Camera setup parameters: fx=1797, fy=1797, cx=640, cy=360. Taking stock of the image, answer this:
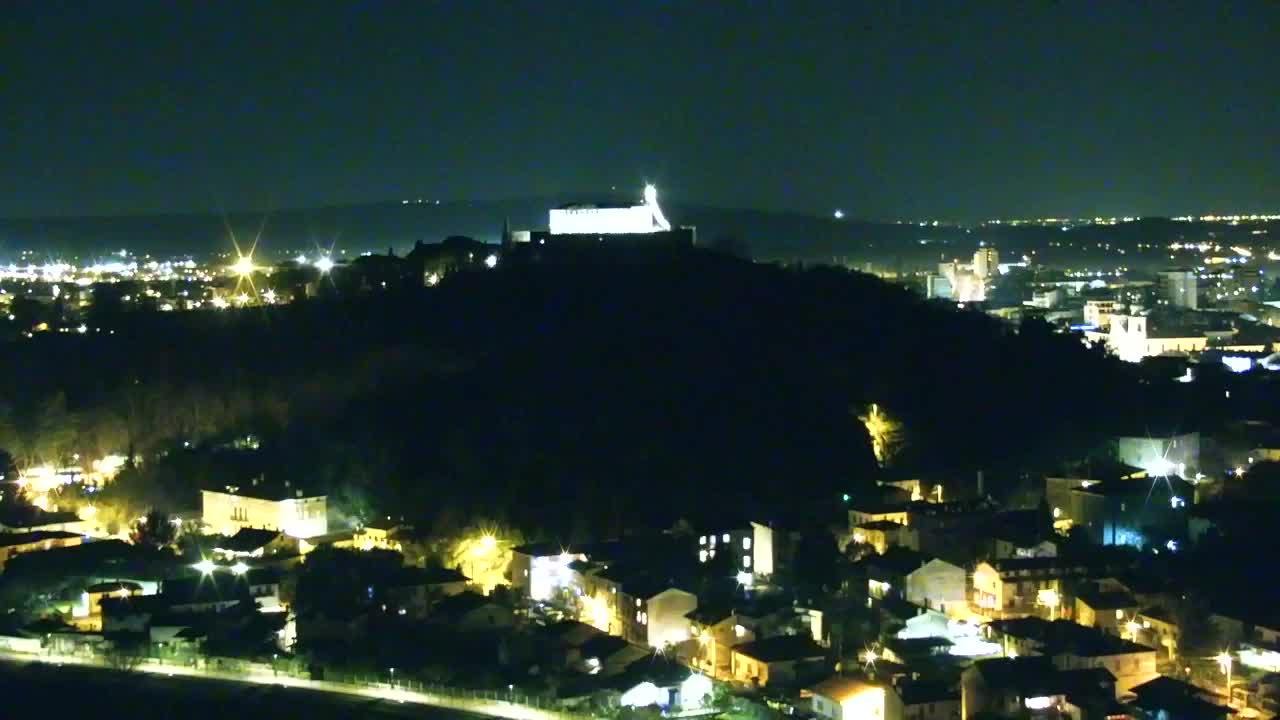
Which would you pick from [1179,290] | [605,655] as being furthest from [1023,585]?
[1179,290]

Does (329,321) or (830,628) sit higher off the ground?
(329,321)

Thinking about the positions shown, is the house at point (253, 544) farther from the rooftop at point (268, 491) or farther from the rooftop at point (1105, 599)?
the rooftop at point (1105, 599)

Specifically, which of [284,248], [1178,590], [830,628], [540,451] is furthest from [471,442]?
[284,248]

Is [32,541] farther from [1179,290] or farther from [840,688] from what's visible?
[1179,290]

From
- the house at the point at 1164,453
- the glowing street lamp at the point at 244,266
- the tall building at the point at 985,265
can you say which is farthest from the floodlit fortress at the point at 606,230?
the tall building at the point at 985,265

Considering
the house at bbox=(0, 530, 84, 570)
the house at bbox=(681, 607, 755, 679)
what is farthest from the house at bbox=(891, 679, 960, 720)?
the house at bbox=(0, 530, 84, 570)

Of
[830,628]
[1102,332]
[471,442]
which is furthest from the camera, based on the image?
[1102,332]

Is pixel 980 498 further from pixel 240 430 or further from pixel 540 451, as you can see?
pixel 240 430
